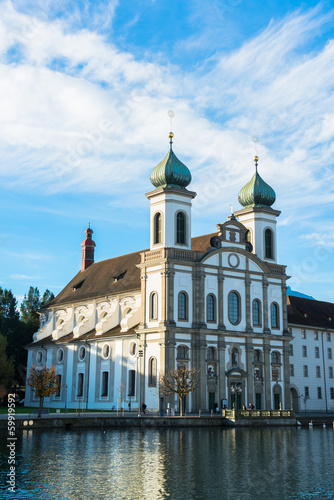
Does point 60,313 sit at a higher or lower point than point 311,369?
higher

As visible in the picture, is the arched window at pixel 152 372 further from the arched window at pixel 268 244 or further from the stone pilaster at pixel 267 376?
the arched window at pixel 268 244

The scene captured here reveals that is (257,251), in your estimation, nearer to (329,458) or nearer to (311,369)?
(311,369)

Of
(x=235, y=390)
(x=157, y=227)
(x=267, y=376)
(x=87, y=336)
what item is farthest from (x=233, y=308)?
(x=87, y=336)

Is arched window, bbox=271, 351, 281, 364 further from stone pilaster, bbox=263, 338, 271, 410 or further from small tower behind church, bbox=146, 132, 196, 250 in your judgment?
small tower behind church, bbox=146, 132, 196, 250

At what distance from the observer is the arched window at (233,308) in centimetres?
7012

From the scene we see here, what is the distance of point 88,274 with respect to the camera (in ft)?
307

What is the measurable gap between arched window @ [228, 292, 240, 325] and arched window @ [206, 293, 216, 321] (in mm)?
2125

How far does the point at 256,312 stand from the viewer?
72.8 meters

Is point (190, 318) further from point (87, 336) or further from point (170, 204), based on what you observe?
point (87, 336)

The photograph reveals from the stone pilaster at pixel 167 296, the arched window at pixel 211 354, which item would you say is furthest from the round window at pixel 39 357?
the arched window at pixel 211 354

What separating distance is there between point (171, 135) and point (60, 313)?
106 feet

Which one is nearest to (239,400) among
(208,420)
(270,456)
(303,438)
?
(208,420)

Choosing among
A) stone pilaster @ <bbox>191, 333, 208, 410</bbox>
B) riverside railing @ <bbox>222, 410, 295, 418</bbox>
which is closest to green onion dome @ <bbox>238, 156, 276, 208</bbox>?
stone pilaster @ <bbox>191, 333, 208, 410</bbox>

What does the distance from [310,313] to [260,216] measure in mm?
17485
